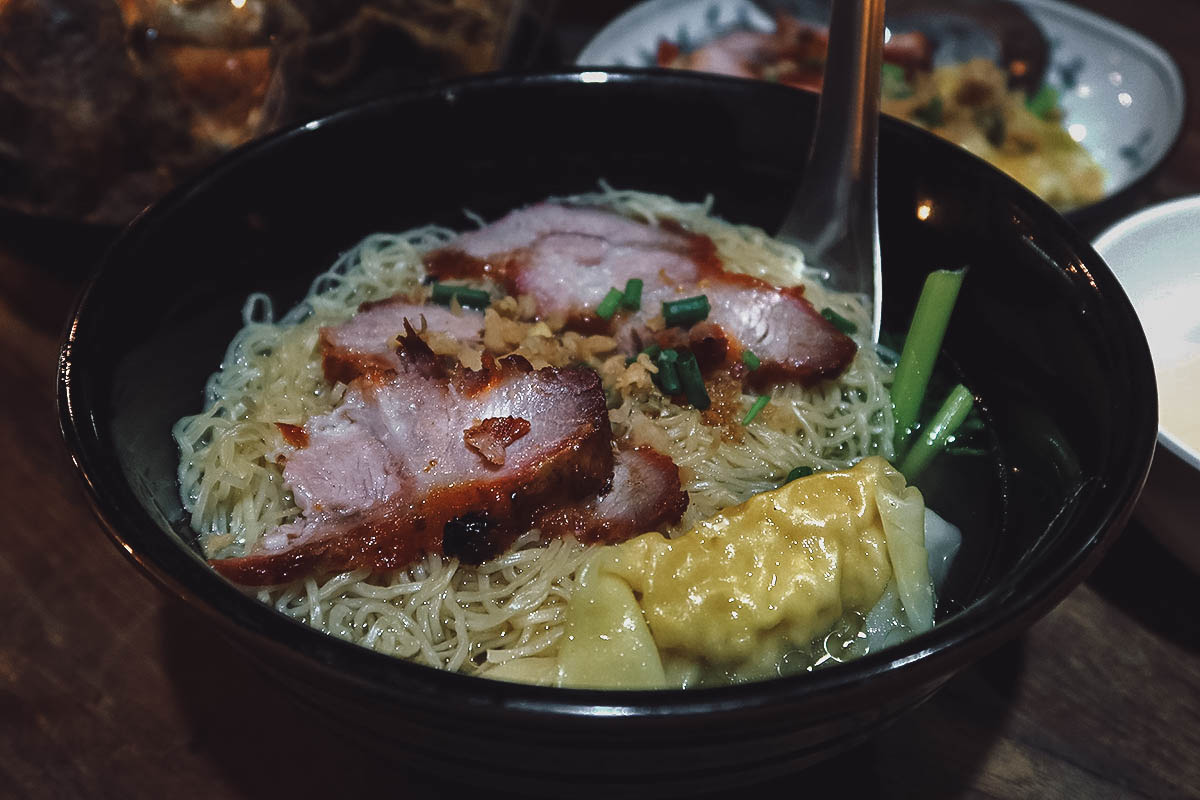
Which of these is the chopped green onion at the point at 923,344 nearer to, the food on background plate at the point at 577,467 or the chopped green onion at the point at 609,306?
the food on background plate at the point at 577,467

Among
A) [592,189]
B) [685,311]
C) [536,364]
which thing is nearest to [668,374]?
[685,311]

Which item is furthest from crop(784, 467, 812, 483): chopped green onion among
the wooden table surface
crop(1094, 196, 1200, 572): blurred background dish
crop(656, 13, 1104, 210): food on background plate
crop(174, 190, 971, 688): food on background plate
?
crop(656, 13, 1104, 210): food on background plate

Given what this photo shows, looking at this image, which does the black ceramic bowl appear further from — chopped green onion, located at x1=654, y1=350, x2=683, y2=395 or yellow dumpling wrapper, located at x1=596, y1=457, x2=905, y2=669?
chopped green onion, located at x1=654, y1=350, x2=683, y2=395

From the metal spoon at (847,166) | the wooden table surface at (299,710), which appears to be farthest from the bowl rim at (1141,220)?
the wooden table surface at (299,710)

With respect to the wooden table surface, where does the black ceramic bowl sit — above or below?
above

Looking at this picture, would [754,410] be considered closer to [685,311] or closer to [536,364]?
[685,311]

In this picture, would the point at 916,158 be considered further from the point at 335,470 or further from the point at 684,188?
the point at 335,470
